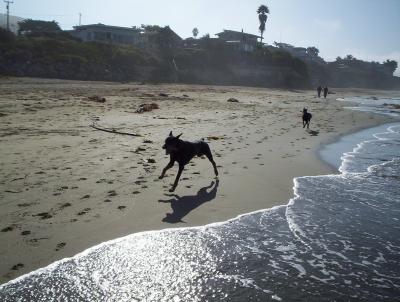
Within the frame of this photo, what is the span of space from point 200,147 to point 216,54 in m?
66.4

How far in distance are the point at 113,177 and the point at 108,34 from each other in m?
75.0

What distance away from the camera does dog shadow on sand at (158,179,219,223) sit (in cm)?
719

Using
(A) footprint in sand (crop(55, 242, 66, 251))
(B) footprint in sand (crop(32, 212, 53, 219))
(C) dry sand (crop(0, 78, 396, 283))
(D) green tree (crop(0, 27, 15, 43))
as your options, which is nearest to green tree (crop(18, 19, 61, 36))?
(D) green tree (crop(0, 27, 15, 43))

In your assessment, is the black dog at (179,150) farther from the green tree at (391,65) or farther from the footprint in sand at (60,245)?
the green tree at (391,65)

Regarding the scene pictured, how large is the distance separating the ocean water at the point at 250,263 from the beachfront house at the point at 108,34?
7296cm

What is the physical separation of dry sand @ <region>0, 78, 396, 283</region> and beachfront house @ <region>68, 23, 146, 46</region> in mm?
61748

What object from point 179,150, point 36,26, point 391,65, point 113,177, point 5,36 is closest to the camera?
point 179,150

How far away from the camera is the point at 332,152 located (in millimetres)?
14906

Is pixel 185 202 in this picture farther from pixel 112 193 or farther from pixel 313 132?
pixel 313 132

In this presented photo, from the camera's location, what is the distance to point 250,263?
5660mm

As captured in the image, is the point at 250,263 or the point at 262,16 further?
the point at 262,16

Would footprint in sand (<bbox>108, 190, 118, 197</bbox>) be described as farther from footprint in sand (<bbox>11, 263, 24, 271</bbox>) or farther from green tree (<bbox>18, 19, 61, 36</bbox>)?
green tree (<bbox>18, 19, 61, 36</bbox>)

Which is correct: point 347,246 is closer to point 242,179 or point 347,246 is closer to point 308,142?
point 242,179

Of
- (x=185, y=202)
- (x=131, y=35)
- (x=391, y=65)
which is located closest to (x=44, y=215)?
(x=185, y=202)
